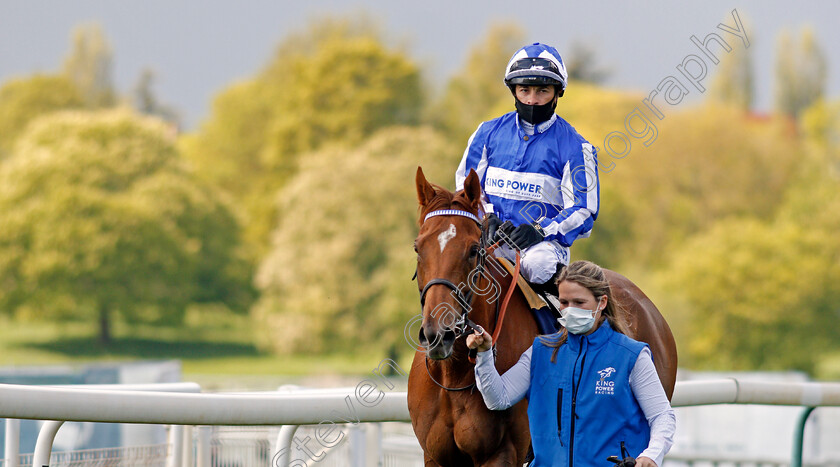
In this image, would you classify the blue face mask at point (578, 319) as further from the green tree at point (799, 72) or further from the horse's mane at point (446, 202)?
the green tree at point (799, 72)

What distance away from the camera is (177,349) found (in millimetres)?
47562

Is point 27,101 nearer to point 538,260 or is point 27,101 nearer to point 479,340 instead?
point 538,260

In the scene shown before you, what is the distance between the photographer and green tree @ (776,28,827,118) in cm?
6341

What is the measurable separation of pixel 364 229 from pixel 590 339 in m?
32.0

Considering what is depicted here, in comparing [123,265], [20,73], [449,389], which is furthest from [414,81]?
[449,389]

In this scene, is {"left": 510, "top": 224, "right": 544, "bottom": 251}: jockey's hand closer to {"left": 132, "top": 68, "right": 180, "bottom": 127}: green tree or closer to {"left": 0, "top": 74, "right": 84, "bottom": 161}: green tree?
{"left": 0, "top": 74, "right": 84, "bottom": 161}: green tree

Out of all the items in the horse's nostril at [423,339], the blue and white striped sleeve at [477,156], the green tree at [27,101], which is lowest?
the horse's nostril at [423,339]

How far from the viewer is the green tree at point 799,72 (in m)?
63.4

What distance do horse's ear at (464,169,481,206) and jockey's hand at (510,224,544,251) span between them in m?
0.39

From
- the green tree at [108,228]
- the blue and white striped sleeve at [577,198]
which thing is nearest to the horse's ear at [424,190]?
the blue and white striped sleeve at [577,198]

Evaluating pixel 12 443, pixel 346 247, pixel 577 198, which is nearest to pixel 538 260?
pixel 577 198

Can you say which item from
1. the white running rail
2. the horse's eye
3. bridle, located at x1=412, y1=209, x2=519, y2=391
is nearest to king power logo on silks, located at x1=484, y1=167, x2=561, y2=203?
bridle, located at x1=412, y1=209, x2=519, y2=391

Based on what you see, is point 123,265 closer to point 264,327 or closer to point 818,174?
point 264,327

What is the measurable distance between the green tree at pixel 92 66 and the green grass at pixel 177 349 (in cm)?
1904
